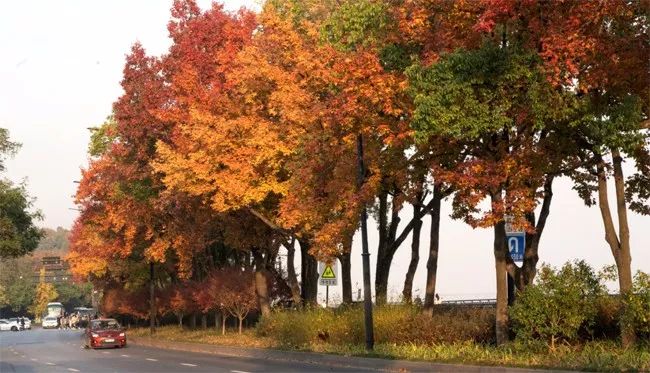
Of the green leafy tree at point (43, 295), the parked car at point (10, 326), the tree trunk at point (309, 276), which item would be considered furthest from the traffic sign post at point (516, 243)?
the green leafy tree at point (43, 295)

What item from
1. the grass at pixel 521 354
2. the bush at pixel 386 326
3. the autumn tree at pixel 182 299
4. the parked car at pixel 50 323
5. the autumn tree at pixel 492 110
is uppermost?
the autumn tree at pixel 492 110

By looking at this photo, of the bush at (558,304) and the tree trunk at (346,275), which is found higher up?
the tree trunk at (346,275)

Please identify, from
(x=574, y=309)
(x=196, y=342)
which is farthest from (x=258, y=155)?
(x=574, y=309)

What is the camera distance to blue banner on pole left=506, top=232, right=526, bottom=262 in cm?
2767

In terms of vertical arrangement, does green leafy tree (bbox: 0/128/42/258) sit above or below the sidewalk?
above

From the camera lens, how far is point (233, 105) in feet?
129

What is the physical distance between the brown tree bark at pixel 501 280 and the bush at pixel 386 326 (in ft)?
5.38

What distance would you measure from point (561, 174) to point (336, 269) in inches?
536

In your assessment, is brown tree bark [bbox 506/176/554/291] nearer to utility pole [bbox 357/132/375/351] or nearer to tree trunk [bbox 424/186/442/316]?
utility pole [bbox 357/132/375/351]

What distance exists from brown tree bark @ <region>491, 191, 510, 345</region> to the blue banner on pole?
0.30 meters

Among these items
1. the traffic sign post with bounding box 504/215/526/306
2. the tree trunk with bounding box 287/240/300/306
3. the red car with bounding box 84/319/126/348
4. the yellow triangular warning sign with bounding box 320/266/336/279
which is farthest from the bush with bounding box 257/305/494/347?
the red car with bounding box 84/319/126/348

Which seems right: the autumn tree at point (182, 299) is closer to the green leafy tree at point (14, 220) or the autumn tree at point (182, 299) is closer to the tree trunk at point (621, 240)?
the green leafy tree at point (14, 220)

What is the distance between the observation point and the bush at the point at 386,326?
2892cm

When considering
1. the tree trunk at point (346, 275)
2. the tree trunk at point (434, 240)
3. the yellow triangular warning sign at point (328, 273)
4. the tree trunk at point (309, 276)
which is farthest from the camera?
the tree trunk at point (309, 276)
